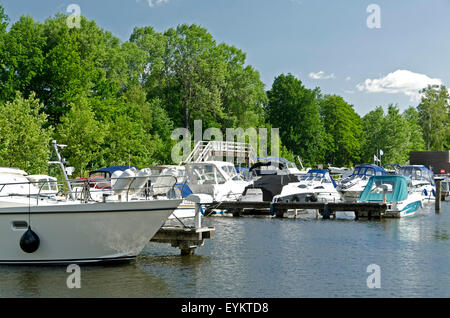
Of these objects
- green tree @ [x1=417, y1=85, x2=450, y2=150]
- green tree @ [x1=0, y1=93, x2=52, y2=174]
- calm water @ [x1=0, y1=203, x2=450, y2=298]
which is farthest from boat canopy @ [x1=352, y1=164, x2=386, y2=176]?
green tree @ [x1=417, y1=85, x2=450, y2=150]

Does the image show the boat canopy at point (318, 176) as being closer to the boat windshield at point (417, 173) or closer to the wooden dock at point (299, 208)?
the wooden dock at point (299, 208)

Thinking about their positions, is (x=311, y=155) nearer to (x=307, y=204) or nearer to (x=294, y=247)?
(x=307, y=204)

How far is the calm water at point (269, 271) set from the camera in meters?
15.4

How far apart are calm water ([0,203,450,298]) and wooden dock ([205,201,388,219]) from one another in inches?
278

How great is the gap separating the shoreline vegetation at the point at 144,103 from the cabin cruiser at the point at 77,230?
75.1 feet

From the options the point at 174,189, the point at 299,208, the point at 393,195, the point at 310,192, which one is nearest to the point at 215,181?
the point at 310,192

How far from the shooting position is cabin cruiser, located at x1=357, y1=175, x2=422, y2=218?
3591 cm

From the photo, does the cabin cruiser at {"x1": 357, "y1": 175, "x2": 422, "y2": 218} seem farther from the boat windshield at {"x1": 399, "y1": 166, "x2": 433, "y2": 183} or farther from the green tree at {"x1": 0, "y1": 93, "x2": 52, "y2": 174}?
the green tree at {"x1": 0, "y1": 93, "x2": 52, "y2": 174}

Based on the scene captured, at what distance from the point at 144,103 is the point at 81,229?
170 ft

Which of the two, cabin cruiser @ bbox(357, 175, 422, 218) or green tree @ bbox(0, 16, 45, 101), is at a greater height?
green tree @ bbox(0, 16, 45, 101)

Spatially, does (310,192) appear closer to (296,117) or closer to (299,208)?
(299,208)
